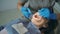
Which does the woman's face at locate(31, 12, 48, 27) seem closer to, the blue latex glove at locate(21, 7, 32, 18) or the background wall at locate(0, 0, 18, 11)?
the blue latex glove at locate(21, 7, 32, 18)

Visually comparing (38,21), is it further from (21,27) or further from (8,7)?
(8,7)

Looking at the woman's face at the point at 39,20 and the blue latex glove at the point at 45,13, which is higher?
the blue latex glove at the point at 45,13

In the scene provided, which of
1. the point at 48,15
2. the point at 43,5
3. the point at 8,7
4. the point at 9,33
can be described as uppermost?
the point at 8,7

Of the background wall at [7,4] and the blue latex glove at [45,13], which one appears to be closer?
the blue latex glove at [45,13]

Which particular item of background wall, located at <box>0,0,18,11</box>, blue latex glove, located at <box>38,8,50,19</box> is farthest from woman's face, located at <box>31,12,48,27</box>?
background wall, located at <box>0,0,18,11</box>

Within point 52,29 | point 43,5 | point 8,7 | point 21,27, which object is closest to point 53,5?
point 43,5

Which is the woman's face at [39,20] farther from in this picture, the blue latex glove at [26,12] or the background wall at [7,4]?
the background wall at [7,4]

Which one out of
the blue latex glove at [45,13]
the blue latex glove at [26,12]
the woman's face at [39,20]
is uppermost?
the blue latex glove at [26,12]

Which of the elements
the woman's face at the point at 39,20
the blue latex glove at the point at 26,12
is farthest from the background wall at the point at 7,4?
the woman's face at the point at 39,20

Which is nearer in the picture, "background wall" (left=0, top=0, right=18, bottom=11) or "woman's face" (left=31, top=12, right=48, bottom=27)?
"woman's face" (left=31, top=12, right=48, bottom=27)

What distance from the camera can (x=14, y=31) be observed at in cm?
86

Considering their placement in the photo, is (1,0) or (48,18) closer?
(48,18)

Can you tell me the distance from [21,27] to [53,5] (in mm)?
350

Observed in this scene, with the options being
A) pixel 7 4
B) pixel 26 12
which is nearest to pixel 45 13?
pixel 26 12
